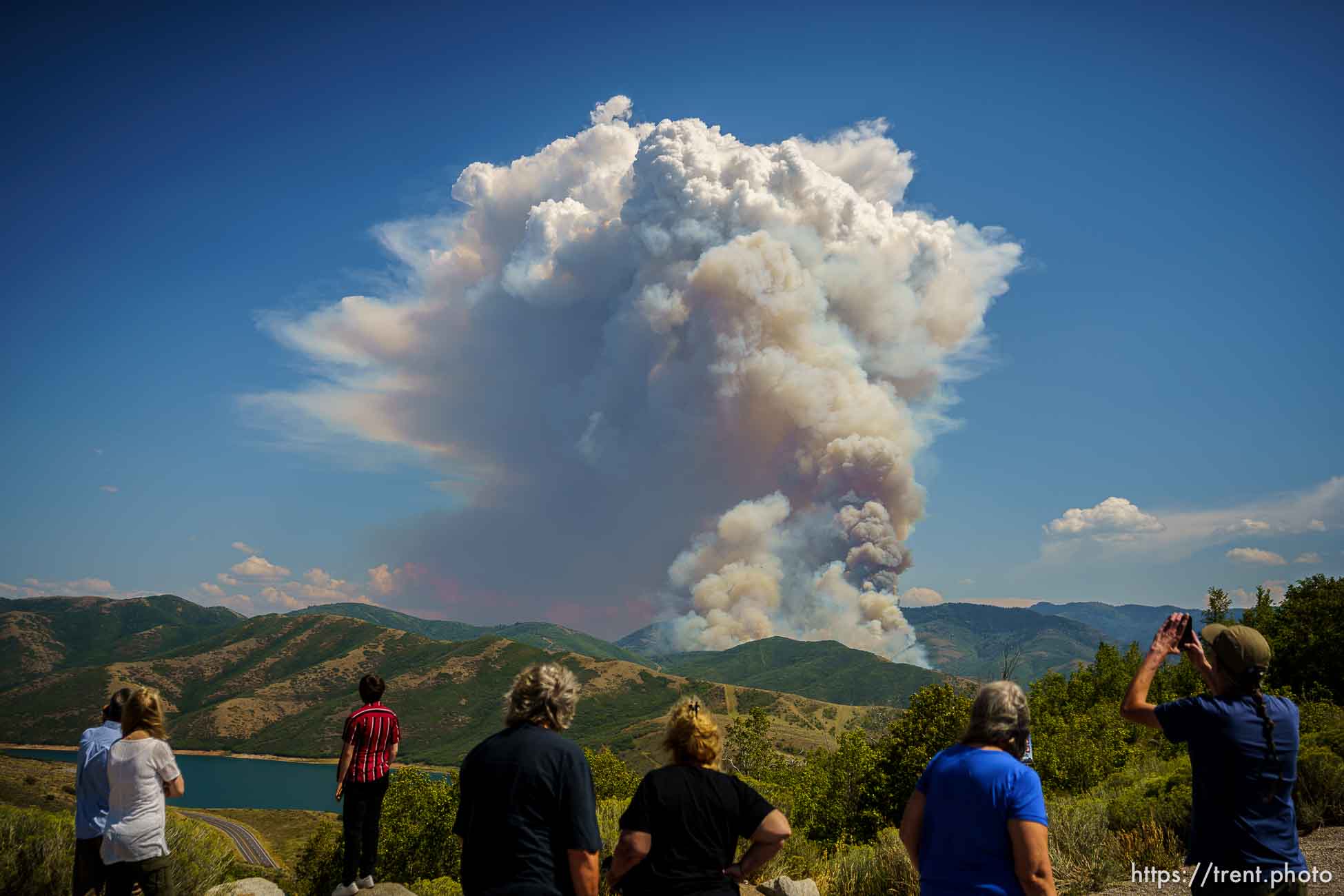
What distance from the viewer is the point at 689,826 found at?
4.14 metres

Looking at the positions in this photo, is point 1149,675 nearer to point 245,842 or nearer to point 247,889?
point 247,889

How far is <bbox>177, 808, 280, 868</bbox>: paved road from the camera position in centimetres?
7669

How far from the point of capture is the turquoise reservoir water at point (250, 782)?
144 m

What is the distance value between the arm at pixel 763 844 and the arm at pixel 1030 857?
1.13m

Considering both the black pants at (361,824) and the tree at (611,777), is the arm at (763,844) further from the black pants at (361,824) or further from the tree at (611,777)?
the tree at (611,777)

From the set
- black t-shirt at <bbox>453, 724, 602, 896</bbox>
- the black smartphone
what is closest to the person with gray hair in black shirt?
black t-shirt at <bbox>453, 724, 602, 896</bbox>

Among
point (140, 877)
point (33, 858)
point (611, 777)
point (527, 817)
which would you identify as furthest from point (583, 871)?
point (611, 777)

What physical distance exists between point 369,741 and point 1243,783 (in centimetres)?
742

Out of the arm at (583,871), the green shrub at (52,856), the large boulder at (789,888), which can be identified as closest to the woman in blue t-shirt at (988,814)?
the arm at (583,871)

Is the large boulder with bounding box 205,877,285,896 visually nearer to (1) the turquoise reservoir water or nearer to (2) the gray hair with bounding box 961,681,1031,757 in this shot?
(2) the gray hair with bounding box 961,681,1031,757

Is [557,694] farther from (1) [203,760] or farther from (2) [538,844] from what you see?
(1) [203,760]

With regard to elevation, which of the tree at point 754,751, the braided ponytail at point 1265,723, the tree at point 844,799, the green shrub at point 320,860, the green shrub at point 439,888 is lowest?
the green shrub at point 320,860

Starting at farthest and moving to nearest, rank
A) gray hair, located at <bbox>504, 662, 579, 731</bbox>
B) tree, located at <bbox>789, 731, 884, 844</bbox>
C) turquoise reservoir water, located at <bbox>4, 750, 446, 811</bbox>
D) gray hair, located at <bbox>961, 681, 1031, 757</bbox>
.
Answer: turquoise reservoir water, located at <bbox>4, 750, 446, 811</bbox> → tree, located at <bbox>789, 731, 884, 844</bbox> → gray hair, located at <bbox>504, 662, 579, 731</bbox> → gray hair, located at <bbox>961, 681, 1031, 757</bbox>

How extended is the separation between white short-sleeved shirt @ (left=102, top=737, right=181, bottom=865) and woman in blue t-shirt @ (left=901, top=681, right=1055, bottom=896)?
17.8 ft
